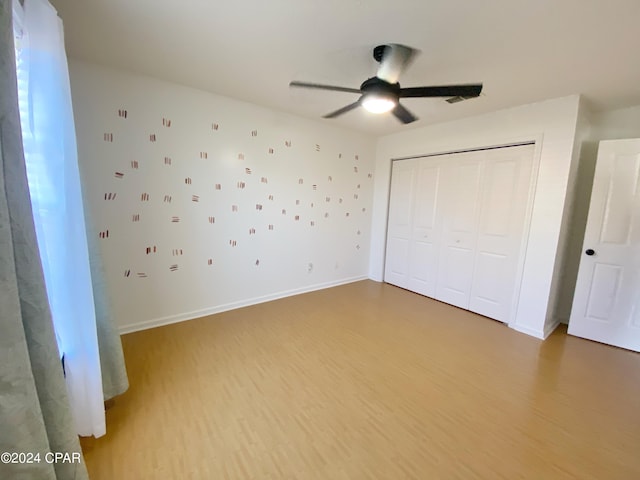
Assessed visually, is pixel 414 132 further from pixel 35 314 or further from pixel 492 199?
pixel 35 314

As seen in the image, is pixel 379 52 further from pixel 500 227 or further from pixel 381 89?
pixel 500 227

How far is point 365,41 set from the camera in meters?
1.75

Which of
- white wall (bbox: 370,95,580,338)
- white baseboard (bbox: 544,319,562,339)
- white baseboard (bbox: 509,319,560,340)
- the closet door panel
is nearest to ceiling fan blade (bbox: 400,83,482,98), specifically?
white wall (bbox: 370,95,580,338)

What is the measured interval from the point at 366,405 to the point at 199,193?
2435mm

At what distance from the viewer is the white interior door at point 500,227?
9.47 ft

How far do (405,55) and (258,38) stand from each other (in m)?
0.99

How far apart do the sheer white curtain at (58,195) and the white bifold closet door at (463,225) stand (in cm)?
357

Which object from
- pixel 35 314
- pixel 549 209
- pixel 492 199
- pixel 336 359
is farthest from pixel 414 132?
pixel 35 314

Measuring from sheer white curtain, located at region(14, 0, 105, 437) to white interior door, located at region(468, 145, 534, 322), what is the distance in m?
3.60

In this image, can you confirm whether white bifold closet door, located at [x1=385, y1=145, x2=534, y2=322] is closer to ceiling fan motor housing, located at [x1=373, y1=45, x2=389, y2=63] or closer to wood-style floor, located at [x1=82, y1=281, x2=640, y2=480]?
wood-style floor, located at [x1=82, y1=281, x2=640, y2=480]

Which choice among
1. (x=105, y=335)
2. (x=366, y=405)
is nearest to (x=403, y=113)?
(x=366, y=405)

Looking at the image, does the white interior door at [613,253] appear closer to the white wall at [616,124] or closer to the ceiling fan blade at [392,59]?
the white wall at [616,124]

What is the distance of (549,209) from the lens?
2662 millimetres

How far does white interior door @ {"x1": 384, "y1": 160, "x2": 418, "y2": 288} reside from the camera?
396 cm
